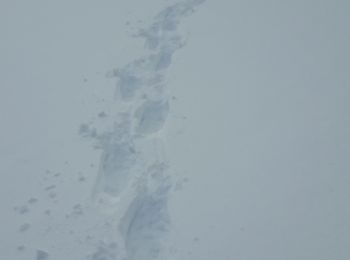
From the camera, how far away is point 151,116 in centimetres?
291

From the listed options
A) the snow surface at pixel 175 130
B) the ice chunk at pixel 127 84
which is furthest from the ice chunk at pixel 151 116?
the ice chunk at pixel 127 84

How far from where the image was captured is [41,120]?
2951 mm

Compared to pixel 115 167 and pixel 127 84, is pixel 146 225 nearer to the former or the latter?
pixel 115 167

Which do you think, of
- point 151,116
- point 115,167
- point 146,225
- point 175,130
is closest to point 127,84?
point 151,116

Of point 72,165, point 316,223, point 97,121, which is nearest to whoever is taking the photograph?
point 316,223

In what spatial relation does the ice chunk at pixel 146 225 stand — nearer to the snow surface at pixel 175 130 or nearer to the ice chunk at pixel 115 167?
the snow surface at pixel 175 130

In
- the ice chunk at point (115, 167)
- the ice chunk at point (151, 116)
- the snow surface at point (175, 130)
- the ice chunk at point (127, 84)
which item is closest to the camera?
the snow surface at point (175, 130)

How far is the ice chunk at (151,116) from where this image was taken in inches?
112

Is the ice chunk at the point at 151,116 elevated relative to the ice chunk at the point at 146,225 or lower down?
elevated

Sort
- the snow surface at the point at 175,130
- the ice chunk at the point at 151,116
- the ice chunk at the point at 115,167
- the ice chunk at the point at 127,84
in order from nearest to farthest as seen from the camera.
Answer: the snow surface at the point at 175,130
the ice chunk at the point at 115,167
the ice chunk at the point at 151,116
the ice chunk at the point at 127,84

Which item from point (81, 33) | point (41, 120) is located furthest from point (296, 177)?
point (81, 33)

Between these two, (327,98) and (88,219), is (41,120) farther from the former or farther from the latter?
(327,98)

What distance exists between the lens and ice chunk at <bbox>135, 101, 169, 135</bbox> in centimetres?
285

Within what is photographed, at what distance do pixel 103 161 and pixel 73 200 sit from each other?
0.29 meters
